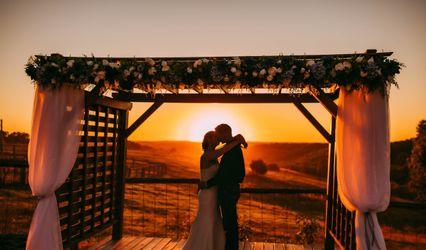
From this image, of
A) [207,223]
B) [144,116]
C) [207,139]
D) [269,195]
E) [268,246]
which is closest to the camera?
[207,139]

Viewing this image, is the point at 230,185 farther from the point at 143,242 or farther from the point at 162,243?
the point at 143,242

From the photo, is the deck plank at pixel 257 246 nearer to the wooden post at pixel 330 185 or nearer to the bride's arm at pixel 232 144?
the wooden post at pixel 330 185

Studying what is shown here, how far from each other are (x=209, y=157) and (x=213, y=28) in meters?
2.22

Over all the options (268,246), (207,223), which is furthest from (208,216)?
(268,246)

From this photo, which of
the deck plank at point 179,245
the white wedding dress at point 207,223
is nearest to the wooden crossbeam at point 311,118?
the white wedding dress at point 207,223

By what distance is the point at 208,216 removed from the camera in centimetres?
577

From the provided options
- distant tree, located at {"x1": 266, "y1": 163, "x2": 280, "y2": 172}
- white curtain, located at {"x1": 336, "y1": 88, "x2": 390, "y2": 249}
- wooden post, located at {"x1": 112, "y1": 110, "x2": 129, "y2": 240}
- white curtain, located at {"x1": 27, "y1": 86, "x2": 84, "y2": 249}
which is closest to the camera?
white curtain, located at {"x1": 336, "y1": 88, "x2": 390, "y2": 249}

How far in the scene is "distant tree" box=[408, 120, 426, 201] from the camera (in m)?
23.4

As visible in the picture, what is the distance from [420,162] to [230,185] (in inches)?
867

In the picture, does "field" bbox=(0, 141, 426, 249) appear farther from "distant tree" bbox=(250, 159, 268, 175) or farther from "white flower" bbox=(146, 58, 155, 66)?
"white flower" bbox=(146, 58, 155, 66)

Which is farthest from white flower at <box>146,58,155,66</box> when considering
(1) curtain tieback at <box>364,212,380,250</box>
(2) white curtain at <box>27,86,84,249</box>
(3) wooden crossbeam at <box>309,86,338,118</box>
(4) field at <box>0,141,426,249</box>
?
(4) field at <box>0,141,426,249</box>

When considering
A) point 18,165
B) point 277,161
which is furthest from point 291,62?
point 277,161

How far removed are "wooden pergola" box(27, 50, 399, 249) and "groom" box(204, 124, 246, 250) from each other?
0.65 m

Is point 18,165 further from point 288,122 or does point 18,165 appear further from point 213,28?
point 288,122
